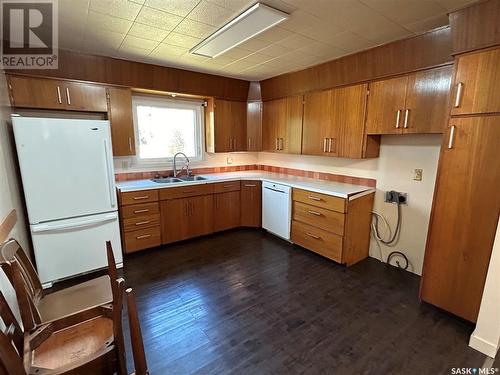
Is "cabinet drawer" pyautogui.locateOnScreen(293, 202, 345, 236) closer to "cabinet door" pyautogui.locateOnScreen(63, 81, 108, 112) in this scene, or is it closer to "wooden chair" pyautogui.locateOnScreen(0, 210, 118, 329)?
"wooden chair" pyautogui.locateOnScreen(0, 210, 118, 329)

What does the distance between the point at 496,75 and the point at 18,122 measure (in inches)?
143

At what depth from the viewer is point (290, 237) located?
11.2 feet

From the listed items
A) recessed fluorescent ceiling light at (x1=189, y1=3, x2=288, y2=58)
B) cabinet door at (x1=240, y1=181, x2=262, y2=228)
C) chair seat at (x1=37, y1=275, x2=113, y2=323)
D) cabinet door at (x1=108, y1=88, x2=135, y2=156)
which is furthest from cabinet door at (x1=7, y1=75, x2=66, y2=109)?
cabinet door at (x1=240, y1=181, x2=262, y2=228)

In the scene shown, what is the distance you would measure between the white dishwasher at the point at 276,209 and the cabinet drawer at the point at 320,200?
0.51 ft

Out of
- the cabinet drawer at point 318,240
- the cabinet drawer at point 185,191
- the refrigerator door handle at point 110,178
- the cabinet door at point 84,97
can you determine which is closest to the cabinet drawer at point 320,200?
the cabinet drawer at point 318,240

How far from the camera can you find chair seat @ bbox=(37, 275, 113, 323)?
1.59 metres

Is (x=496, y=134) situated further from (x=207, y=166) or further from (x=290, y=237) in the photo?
(x=207, y=166)

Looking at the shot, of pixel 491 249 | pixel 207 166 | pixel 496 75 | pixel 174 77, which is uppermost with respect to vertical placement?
pixel 174 77

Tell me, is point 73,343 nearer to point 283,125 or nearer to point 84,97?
point 84,97

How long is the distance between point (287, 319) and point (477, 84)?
222 cm

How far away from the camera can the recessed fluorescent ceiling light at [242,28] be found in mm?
1839

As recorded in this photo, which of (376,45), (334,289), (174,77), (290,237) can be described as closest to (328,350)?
(334,289)

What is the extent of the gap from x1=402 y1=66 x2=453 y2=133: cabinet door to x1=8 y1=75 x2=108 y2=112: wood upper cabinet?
331 cm

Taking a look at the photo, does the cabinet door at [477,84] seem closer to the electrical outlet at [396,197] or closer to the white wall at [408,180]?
the white wall at [408,180]
